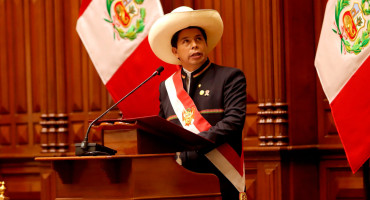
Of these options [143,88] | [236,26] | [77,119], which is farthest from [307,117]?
[77,119]

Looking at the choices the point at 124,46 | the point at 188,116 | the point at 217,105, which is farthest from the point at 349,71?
the point at 124,46

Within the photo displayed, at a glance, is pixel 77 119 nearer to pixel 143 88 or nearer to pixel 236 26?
pixel 143 88

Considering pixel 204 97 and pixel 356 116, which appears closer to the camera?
pixel 204 97

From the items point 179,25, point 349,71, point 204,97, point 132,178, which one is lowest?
point 132,178

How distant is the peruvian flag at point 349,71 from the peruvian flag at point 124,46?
3.36 feet

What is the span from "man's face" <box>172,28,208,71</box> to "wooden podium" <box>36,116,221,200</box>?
0.42 m

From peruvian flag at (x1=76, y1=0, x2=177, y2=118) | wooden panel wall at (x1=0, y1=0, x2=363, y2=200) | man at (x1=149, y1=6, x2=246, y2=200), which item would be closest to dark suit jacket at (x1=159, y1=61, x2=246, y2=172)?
man at (x1=149, y1=6, x2=246, y2=200)

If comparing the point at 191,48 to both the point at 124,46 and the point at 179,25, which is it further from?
the point at 124,46

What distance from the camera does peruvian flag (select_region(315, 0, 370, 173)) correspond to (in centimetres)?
286

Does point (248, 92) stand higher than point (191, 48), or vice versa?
point (191, 48)

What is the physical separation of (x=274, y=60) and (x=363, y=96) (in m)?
1.26

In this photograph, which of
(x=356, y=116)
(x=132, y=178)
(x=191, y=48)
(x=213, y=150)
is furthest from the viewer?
(x=356, y=116)

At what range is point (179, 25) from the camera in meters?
2.57

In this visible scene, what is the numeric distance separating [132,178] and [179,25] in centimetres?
80
